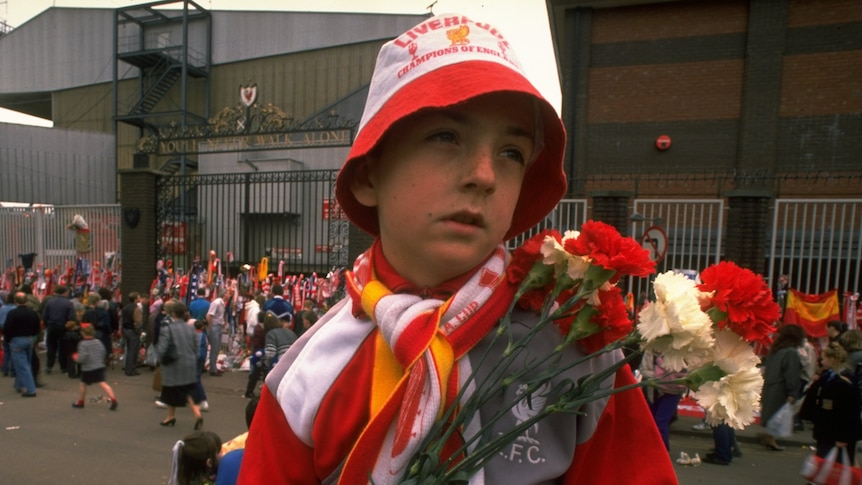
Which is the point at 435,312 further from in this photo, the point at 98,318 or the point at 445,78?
the point at 98,318

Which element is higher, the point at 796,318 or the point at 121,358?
the point at 796,318

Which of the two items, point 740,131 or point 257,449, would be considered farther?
point 740,131

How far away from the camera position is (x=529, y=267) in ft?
3.75

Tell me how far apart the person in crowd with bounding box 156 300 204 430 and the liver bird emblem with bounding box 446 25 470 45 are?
20.3 ft

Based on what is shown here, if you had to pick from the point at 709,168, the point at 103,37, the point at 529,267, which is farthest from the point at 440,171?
the point at 103,37

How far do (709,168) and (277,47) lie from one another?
17.5m

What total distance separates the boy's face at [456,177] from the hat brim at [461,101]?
0.04 metres

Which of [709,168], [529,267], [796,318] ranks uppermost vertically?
[709,168]

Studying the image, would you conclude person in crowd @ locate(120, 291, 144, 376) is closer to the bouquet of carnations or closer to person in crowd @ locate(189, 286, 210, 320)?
person in crowd @ locate(189, 286, 210, 320)

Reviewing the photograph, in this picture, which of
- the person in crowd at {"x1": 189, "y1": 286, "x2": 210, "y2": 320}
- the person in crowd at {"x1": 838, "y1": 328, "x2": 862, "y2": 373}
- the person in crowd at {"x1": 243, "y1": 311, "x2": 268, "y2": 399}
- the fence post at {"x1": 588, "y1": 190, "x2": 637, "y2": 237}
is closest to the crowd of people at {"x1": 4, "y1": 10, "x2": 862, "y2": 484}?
the person in crowd at {"x1": 838, "y1": 328, "x2": 862, "y2": 373}

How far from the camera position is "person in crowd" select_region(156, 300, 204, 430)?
6.20 meters

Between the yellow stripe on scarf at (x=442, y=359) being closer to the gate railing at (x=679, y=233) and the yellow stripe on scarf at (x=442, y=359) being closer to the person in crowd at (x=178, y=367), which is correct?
the person in crowd at (x=178, y=367)

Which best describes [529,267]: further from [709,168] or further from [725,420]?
[709,168]

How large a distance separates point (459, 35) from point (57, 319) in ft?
32.9
